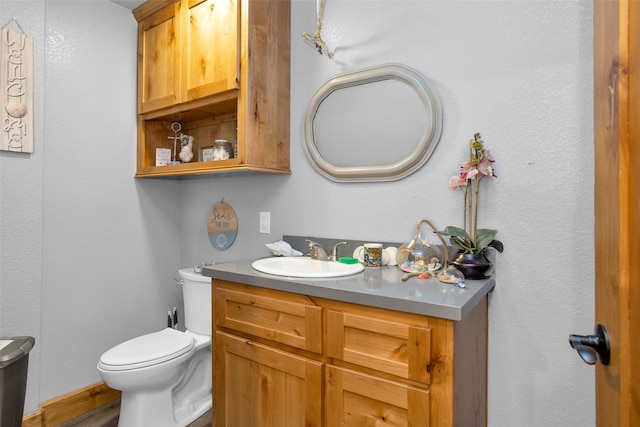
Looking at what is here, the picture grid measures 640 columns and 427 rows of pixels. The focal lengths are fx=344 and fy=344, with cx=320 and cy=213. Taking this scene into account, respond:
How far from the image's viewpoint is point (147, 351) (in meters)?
1.71

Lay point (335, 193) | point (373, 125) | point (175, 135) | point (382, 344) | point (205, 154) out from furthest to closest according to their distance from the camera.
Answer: point (175, 135) → point (205, 154) → point (335, 193) → point (373, 125) → point (382, 344)

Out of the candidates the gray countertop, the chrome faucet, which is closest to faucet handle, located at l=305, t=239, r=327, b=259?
the chrome faucet

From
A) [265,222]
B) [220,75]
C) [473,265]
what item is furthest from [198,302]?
[473,265]

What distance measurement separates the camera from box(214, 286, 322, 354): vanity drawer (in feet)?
3.83

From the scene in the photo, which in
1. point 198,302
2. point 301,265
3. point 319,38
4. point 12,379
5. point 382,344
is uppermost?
point 319,38

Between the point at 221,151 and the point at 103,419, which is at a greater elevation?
the point at 221,151

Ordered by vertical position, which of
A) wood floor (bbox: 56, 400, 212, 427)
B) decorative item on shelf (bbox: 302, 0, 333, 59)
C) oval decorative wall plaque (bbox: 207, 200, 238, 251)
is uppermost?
decorative item on shelf (bbox: 302, 0, 333, 59)

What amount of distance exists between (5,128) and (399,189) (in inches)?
77.7

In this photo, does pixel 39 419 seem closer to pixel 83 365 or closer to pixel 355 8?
pixel 83 365

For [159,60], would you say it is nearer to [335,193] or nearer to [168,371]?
[335,193]

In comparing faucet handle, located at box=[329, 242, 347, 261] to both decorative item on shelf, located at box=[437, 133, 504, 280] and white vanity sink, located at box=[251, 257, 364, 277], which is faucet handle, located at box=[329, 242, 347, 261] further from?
decorative item on shelf, located at box=[437, 133, 504, 280]

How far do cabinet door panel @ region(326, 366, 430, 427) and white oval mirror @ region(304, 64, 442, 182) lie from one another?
0.87 metres

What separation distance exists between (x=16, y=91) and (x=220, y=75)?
1.05 m

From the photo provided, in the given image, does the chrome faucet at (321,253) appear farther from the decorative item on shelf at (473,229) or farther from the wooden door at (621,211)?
the wooden door at (621,211)
